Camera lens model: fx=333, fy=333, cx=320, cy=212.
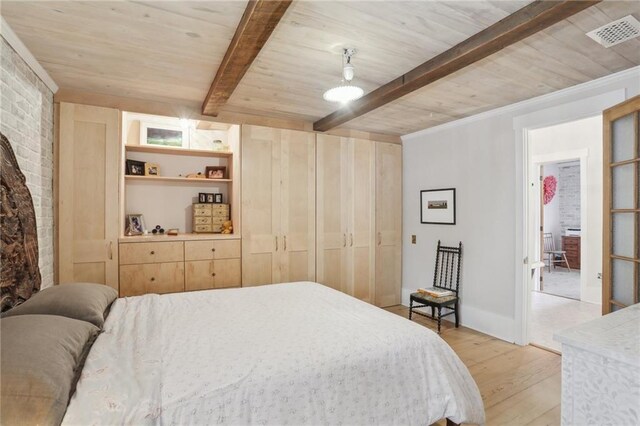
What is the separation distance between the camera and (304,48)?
230 cm

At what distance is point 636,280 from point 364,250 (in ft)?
8.90

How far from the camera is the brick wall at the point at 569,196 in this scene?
784 centimetres

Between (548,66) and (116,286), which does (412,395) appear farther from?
(116,286)

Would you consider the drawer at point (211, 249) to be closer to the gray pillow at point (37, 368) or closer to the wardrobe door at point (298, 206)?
the wardrobe door at point (298, 206)

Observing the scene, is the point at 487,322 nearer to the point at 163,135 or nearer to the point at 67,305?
the point at 67,305

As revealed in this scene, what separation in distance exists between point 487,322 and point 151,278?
3.62 metres

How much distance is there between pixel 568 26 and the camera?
2006 mm

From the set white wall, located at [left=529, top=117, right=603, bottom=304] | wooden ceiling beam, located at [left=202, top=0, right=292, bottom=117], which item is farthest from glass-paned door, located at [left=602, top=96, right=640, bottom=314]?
white wall, located at [left=529, top=117, right=603, bottom=304]

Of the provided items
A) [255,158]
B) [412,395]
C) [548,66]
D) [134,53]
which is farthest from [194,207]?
[548,66]

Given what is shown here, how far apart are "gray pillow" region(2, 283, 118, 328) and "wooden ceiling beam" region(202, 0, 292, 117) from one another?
175 centimetres

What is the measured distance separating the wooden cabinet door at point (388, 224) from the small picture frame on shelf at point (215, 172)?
2.05 meters

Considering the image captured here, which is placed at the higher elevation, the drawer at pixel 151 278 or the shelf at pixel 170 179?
the shelf at pixel 170 179

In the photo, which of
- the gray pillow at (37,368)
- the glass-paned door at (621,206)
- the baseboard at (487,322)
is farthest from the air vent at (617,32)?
the gray pillow at (37,368)

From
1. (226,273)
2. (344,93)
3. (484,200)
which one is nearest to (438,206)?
(484,200)
